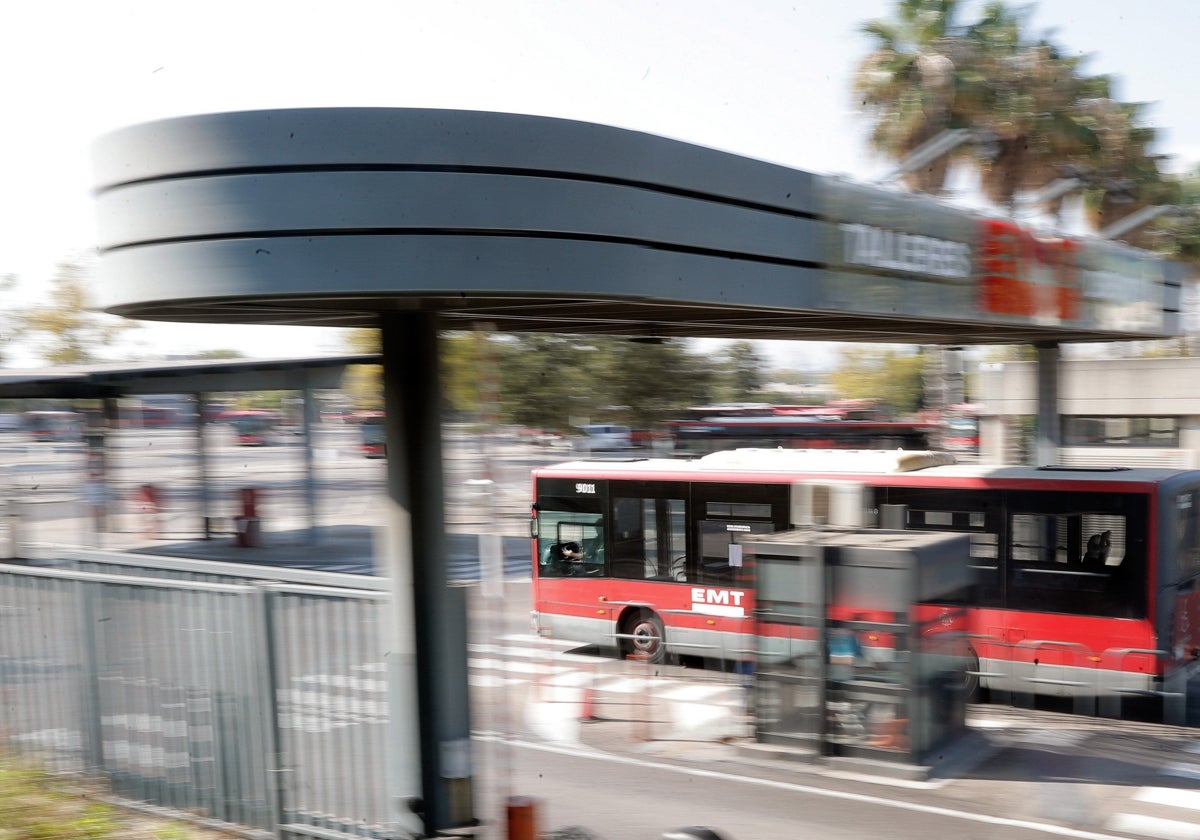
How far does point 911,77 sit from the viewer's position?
3023 cm

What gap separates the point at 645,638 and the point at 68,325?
114ft

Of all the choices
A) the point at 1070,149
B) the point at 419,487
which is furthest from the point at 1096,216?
the point at 419,487

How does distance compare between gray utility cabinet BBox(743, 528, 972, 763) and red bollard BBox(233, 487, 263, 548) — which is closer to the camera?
gray utility cabinet BBox(743, 528, 972, 763)

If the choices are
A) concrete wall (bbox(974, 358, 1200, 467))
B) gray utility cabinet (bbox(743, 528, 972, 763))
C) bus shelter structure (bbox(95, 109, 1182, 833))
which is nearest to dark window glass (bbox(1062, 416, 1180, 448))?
concrete wall (bbox(974, 358, 1200, 467))

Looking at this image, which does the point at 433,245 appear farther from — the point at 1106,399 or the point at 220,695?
the point at 1106,399

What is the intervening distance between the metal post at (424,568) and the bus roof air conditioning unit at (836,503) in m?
8.07

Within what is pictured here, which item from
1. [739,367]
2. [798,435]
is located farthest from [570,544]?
[739,367]

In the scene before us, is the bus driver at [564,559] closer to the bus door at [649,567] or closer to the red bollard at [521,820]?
the bus door at [649,567]

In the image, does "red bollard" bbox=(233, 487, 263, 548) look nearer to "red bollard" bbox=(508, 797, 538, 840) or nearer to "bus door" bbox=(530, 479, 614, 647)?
"bus door" bbox=(530, 479, 614, 647)

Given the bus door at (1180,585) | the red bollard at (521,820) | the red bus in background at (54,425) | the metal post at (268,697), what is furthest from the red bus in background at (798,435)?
the metal post at (268,697)

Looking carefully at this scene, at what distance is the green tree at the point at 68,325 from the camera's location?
42.1 meters

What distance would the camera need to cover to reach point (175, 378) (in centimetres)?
2434

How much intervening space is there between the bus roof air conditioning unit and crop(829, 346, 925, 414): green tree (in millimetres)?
41013

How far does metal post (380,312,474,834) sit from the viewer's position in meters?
6.75
